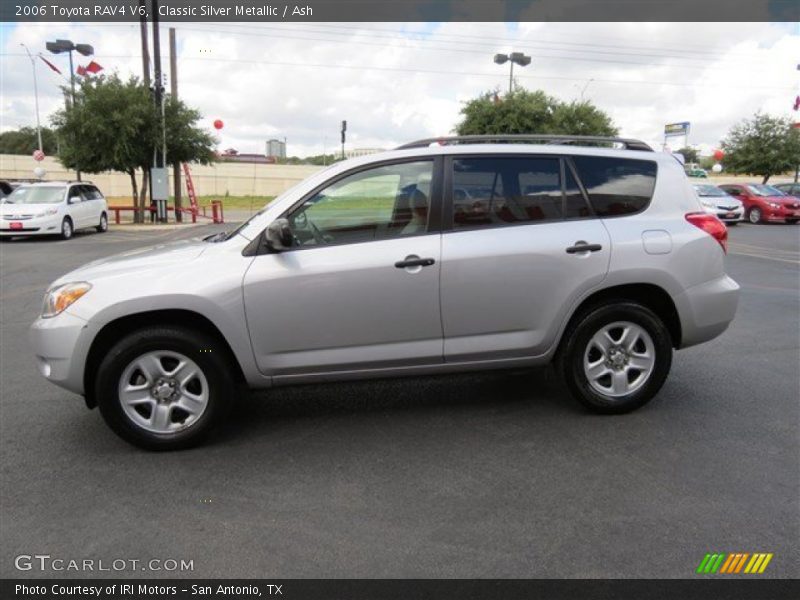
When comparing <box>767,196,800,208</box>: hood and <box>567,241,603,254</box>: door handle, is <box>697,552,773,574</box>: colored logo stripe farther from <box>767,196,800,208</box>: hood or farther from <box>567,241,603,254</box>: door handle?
<box>767,196,800,208</box>: hood

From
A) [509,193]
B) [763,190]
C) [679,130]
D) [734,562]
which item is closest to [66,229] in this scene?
[509,193]

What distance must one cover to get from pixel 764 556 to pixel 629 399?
5.31ft

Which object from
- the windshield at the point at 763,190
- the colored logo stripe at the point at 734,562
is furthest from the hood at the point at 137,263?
the windshield at the point at 763,190

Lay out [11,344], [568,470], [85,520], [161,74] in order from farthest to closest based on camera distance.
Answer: [161,74] < [11,344] < [568,470] < [85,520]

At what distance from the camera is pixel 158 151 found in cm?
2395

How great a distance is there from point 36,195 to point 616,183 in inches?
735

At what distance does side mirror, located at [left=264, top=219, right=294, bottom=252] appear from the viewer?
3.74 meters

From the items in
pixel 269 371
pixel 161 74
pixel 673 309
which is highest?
pixel 161 74

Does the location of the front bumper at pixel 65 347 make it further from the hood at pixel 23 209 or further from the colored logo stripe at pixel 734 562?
the hood at pixel 23 209

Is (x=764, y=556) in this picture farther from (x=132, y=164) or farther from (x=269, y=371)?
(x=132, y=164)

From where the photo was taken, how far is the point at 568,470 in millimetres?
3592

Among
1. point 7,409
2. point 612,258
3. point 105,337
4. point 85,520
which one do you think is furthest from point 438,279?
point 7,409

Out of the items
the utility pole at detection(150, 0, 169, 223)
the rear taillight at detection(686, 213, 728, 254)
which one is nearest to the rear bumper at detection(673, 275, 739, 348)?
the rear taillight at detection(686, 213, 728, 254)

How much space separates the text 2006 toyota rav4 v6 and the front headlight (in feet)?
0.04
